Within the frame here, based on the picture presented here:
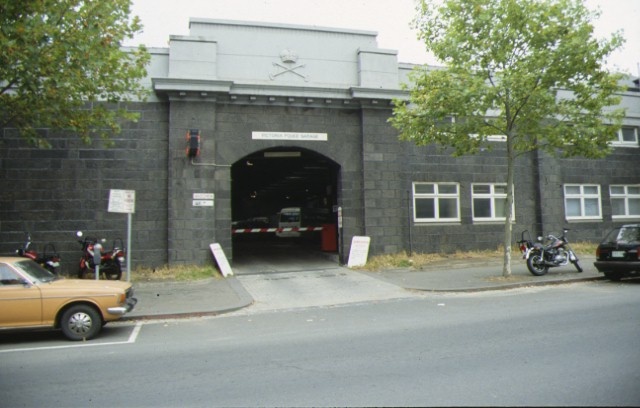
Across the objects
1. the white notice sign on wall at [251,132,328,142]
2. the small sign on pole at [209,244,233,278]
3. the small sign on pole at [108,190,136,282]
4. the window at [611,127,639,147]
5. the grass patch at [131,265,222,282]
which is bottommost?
the grass patch at [131,265,222,282]

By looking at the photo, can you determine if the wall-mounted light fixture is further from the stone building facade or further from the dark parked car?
the dark parked car

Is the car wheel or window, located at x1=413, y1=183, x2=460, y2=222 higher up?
window, located at x1=413, y1=183, x2=460, y2=222

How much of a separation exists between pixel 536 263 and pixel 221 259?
888 centimetres

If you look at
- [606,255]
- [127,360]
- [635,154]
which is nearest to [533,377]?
[127,360]

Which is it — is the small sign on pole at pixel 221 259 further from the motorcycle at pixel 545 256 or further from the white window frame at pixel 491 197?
the white window frame at pixel 491 197

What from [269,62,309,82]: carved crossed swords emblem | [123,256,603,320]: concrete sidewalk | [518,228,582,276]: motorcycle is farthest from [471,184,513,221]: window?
[269,62,309,82]: carved crossed swords emblem

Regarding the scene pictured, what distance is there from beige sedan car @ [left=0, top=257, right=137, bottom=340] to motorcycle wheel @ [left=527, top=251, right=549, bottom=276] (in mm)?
10288

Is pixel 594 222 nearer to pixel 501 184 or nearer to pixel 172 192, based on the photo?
pixel 501 184

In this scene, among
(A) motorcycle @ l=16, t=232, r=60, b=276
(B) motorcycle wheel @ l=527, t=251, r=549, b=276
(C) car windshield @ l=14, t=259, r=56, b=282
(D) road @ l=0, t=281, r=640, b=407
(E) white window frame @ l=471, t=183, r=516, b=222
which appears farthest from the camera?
(E) white window frame @ l=471, t=183, r=516, b=222

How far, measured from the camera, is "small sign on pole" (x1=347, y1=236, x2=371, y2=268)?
51.0 ft

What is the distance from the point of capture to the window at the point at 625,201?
67.6 feet

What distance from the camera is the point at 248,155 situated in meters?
15.7

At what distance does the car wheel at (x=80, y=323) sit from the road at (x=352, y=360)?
0.66 feet

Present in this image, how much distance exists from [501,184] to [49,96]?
1508 centimetres
